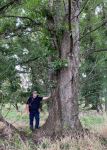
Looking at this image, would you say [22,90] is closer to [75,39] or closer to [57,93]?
[57,93]

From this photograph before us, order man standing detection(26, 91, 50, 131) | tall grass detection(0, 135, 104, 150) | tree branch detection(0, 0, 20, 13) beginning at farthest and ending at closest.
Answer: man standing detection(26, 91, 50, 131) → tree branch detection(0, 0, 20, 13) → tall grass detection(0, 135, 104, 150)

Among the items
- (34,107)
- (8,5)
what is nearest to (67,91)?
(34,107)

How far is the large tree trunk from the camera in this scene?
13.5 m

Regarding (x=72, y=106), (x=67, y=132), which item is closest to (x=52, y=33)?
(x=72, y=106)

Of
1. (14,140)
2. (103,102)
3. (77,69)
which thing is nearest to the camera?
(14,140)

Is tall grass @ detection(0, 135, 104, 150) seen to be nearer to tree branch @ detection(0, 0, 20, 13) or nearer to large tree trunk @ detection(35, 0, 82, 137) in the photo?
large tree trunk @ detection(35, 0, 82, 137)

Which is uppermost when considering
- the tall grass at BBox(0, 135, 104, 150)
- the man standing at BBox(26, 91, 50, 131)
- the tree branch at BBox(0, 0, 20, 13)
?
the tree branch at BBox(0, 0, 20, 13)

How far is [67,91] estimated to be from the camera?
1366 cm

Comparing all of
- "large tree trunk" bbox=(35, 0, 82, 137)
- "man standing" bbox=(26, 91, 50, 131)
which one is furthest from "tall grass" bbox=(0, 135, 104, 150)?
"man standing" bbox=(26, 91, 50, 131)

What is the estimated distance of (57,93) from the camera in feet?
45.3

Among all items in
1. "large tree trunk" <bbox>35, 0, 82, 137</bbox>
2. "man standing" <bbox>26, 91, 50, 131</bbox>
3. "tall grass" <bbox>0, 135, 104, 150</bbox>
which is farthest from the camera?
"man standing" <bbox>26, 91, 50, 131</bbox>

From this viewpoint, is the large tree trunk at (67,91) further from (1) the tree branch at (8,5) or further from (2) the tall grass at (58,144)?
(1) the tree branch at (8,5)

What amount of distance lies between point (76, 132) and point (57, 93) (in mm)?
1733

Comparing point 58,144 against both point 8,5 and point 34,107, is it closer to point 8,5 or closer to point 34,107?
point 34,107
